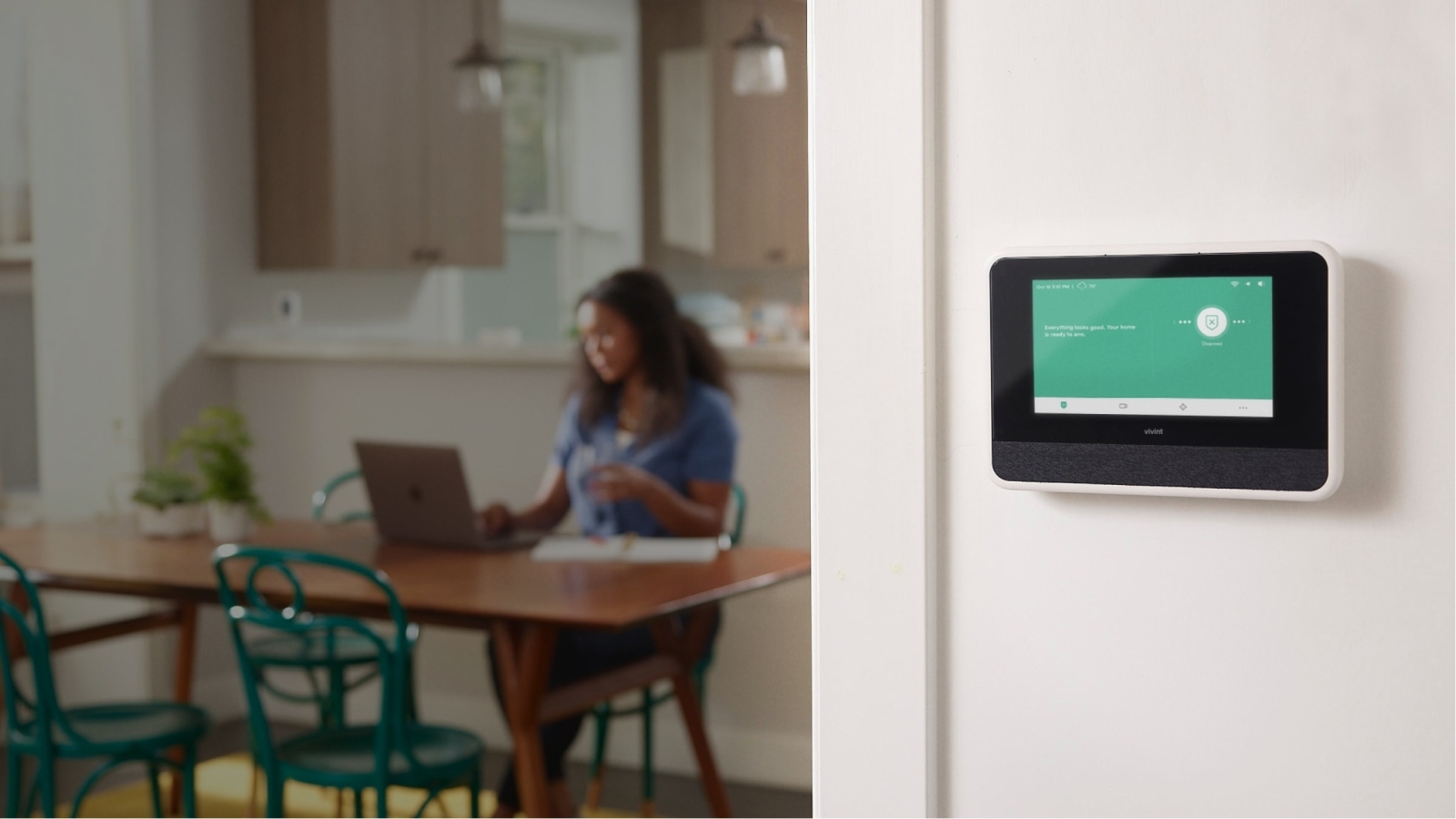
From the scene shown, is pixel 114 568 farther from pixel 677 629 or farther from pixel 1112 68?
pixel 1112 68

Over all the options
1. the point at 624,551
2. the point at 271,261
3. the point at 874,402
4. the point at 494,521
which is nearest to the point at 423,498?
the point at 494,521

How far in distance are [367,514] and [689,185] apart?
6.63 feet

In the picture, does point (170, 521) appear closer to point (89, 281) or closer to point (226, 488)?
point (226, 488)

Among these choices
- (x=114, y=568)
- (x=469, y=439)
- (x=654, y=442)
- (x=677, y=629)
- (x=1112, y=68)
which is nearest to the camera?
(x=1112, y=68)

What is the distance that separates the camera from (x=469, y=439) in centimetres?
308

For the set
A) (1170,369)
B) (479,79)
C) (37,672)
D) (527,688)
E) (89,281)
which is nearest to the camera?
(1170,369)

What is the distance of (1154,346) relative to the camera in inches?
21.0

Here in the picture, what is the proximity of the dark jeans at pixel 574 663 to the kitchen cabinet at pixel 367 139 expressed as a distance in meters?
1.54

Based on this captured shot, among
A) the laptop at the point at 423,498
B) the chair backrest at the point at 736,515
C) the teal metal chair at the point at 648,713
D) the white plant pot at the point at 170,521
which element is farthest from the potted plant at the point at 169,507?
the chair backrest at the point at 736,515

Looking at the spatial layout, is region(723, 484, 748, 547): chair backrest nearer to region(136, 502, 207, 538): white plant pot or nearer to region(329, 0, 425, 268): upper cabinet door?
region(136, 502, 207, 538): white plant pot

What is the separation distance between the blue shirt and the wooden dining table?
22 centimetres

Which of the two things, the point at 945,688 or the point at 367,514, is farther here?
the point at 367,514

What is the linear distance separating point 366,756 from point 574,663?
39 centimetres

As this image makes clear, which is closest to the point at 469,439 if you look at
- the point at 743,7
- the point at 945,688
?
the point at 743,7
